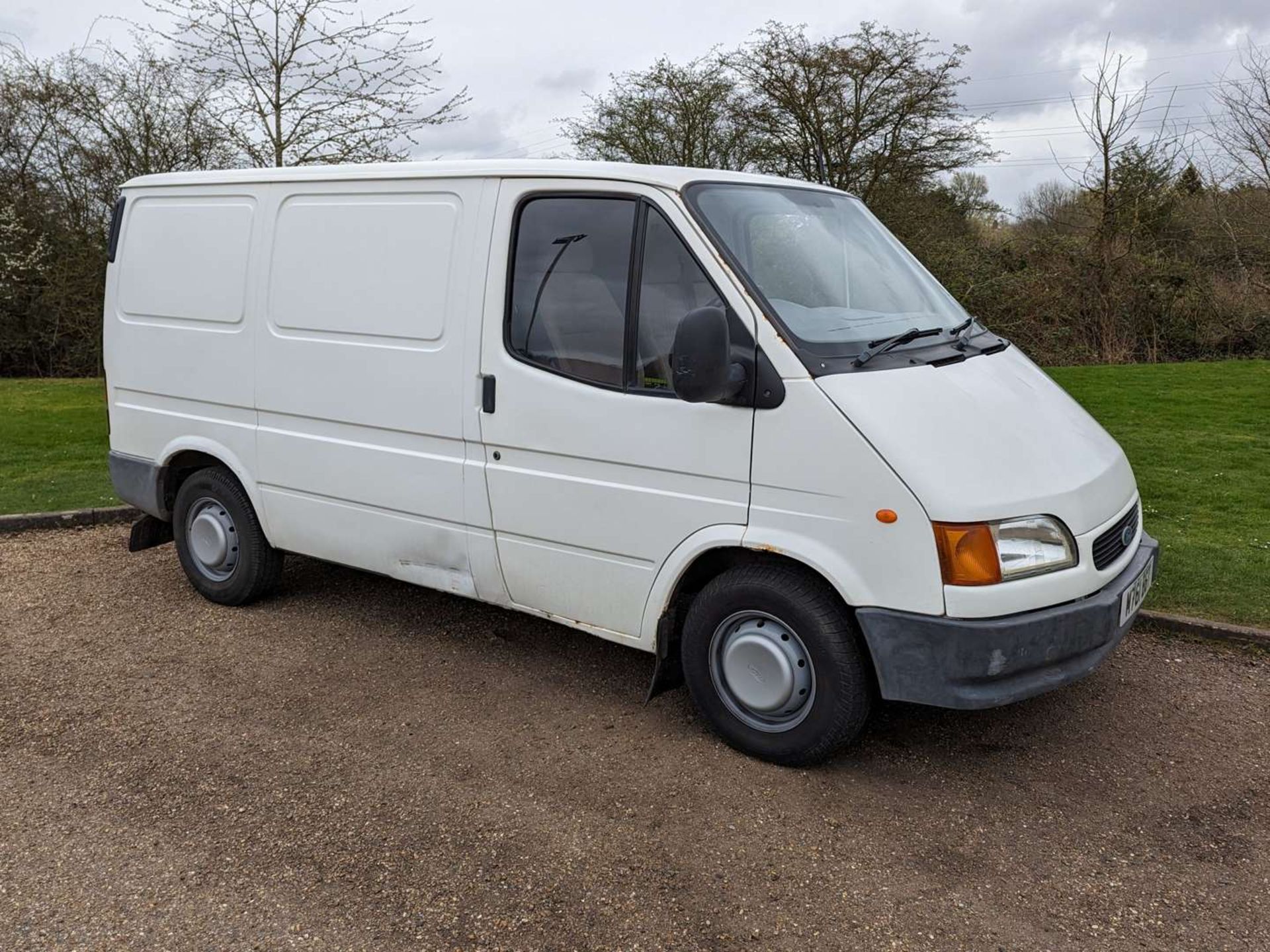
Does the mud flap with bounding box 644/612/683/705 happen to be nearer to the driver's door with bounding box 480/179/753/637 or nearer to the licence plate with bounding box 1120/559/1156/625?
the driver's door with bounding box 480/179/753/637

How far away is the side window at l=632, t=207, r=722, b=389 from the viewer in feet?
13.6

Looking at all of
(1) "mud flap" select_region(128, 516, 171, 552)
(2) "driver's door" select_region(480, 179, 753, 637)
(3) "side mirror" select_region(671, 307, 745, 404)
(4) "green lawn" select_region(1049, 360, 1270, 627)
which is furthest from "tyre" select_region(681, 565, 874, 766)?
(1) "mud flap" select_region(128, 516, 171, 552)

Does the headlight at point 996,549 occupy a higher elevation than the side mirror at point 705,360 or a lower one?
lower

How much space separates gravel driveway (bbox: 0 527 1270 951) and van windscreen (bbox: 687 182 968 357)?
1646mm

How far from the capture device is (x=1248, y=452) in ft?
31.4

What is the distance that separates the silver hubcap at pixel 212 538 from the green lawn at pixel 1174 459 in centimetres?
277

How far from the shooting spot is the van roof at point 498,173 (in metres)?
4.30

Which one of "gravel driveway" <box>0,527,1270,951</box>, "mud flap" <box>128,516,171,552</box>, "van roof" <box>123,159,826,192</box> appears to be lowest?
"gravel driveway" <box>0,527,1270,951</box>

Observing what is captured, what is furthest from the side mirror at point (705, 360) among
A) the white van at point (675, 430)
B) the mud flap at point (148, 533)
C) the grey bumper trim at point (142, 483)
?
the mud flap at point (148, 533)

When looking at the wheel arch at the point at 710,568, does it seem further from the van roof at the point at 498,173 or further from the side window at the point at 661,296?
the van roof at the point at 498,173

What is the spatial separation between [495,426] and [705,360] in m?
1.19

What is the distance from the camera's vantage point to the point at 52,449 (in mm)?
10922

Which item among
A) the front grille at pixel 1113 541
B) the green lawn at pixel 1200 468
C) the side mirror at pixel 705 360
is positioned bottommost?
the green lawn at pixel 1200 468

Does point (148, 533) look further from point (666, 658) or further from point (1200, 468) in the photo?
point (1200, 468)
